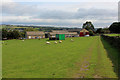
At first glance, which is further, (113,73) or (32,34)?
(32,34)

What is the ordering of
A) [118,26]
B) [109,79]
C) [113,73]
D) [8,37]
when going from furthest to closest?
[118,26] < [8,37] < [113,73] < [109,79]

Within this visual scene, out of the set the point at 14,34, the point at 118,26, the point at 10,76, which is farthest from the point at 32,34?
the point at 10,76

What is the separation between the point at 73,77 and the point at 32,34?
9316 cm

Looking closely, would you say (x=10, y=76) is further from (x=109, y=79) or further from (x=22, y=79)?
(x=109, y=79)

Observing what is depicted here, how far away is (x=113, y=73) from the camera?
9188 millimetres

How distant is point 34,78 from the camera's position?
856 cm

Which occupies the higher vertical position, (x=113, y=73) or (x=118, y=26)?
(x=118, y=26)

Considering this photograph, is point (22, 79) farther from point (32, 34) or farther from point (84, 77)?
point (32, 34)

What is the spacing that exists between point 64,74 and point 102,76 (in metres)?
2.35

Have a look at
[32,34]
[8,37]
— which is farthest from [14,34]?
[32,34]

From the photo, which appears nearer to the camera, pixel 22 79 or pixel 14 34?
pixel 22 79

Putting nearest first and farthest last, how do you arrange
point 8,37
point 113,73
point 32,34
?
point 113,73
point 8,37
point 32,34

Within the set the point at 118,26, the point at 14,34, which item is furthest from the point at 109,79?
the point at 118,26

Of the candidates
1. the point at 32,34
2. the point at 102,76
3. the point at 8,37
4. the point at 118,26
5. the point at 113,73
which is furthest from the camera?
the point at 118,26
